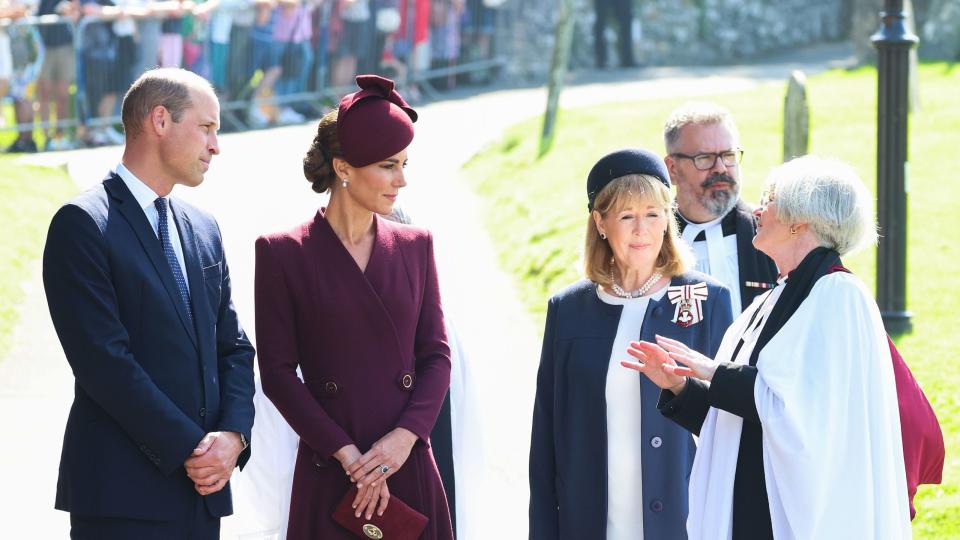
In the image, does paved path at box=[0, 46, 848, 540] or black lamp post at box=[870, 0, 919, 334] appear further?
black lamp post at box=[870, 0, 919, 334]

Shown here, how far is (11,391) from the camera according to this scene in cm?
877

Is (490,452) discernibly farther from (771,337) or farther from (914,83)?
(914,83)

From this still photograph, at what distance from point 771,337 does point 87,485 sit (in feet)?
6.66

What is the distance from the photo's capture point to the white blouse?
15.4ft

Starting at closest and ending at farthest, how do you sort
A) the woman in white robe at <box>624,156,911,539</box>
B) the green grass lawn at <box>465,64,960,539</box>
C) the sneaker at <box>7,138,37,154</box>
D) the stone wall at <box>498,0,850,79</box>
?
the woman in white robe at <box>624,156,911,539</box>
the green grass lawn at <box>465,64,960,539</box>
the sneaker at <box>7,138,37,154</box>
the stone wall at <box>498,0,850,79</box>

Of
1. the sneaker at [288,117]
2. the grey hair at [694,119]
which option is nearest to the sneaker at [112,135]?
the sneaker at [288,117]

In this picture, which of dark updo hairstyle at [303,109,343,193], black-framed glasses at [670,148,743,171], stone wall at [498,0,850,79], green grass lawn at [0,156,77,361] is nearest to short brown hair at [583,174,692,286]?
black-framed glasses at [670,148,743,171]

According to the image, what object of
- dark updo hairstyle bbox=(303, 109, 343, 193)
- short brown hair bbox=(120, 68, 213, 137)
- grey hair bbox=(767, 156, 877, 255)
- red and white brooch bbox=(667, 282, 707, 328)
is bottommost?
red and white brooch bbox=(667, 282, 707, 328)

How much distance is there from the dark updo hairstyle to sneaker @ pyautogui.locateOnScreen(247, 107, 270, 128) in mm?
14050

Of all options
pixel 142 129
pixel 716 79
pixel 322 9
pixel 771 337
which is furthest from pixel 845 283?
pixel 716 79

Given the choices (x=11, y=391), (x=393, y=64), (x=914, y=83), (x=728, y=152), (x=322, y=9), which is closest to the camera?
(x=728, y=152)

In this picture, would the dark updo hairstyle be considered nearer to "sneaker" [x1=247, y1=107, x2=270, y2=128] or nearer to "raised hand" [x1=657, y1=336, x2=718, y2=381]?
"raised hand" [x1=657, y1=336, x2=718, y2=381]

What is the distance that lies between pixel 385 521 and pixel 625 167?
1.43 m

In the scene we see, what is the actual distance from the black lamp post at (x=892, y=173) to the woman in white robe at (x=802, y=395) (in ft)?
17.9
